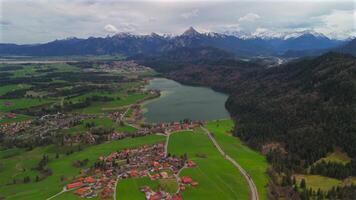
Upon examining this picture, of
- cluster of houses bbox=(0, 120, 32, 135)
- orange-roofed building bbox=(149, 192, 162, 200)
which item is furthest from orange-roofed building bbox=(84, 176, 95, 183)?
cluster of houses bbox=(0, 120, 32, 135)

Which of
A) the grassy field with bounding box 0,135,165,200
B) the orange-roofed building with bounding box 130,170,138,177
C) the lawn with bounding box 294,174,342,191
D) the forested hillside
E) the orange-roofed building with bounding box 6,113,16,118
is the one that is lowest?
the grassy field with bounding box 0,135,165,200

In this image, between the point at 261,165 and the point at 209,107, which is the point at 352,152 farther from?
the point at 209,107

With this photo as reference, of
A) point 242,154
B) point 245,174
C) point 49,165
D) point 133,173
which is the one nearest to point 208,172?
point 245,174

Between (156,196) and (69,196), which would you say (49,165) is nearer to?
(69,196)

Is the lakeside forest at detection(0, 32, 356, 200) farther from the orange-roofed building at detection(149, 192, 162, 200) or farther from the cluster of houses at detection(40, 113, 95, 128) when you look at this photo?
the orange-roofed building at detection(149, 192, 162, 200)

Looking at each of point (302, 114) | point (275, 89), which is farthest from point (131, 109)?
point (302, 114)

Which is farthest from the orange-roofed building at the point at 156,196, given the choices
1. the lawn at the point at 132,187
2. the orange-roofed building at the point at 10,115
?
the orange-roofed building at the point at 10,115

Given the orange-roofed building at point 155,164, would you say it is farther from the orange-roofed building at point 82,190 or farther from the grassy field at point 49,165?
the orange-roofed building at point 82,190
